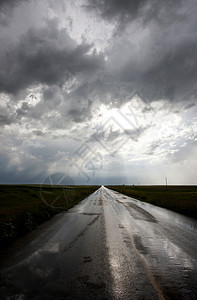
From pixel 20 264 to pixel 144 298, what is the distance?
3764 mm

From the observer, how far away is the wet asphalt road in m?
4.16

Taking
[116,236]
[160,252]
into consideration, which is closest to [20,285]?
[160,252]

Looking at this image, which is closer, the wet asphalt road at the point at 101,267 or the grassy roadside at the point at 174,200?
the wet asphalt road at the point at 101,267

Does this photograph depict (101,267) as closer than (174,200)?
Yes

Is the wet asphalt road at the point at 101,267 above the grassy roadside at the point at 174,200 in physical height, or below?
above

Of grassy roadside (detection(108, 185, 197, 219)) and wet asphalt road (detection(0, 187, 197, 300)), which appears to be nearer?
wet asphalt road (detection(0, 187, 197, 300))

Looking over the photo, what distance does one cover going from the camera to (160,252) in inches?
269

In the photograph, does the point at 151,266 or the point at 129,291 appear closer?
the point at 129,291

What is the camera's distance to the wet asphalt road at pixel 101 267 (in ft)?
13.7

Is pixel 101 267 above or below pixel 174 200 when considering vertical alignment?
above

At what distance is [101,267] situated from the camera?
5.50 meters

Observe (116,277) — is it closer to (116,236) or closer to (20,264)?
(20,264)

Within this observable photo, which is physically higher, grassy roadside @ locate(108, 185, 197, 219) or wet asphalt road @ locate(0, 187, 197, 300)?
wet asphalt road @ locate(0, 187, 197, 300)

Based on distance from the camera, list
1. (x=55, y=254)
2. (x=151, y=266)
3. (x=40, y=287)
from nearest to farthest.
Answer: (x=40, y=287) < (x=151, y=266) < (x=55, y=254)
